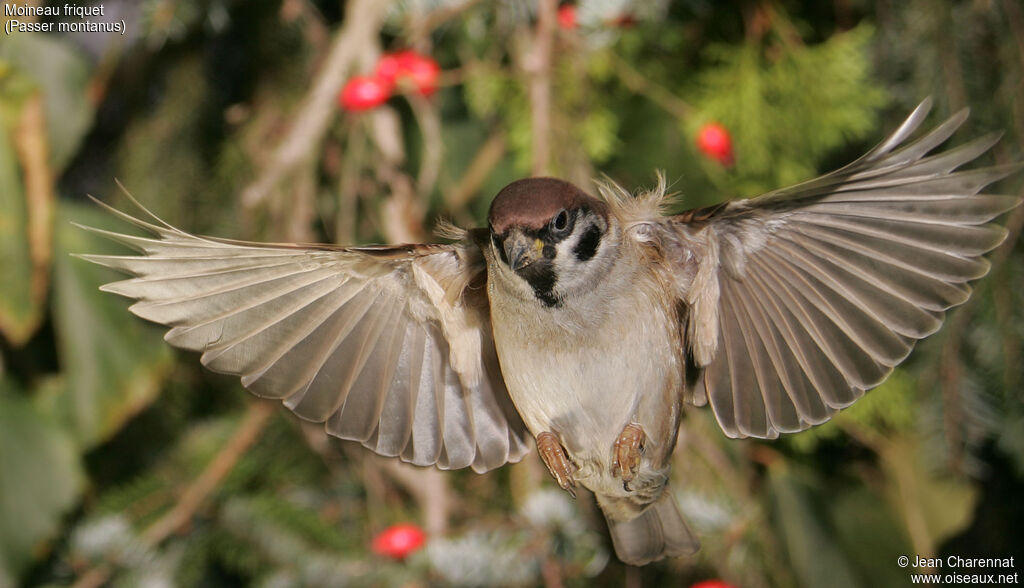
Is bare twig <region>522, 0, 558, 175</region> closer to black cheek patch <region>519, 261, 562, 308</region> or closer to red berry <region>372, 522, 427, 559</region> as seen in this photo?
black cheek patch <region>519, 261, 562, 308</region>

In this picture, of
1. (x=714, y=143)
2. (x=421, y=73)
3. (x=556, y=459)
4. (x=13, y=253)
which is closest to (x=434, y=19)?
(x=421, y=73)

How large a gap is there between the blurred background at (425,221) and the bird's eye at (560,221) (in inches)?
12.0

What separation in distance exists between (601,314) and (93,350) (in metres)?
0.89

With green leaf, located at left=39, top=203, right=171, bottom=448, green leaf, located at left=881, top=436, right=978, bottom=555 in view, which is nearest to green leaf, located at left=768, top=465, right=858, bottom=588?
green leaf, located at left=881, top=436, right=978, bottom=555

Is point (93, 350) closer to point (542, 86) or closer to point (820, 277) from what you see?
point (542, 86)

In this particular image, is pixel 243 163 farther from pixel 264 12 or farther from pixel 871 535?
pixel 871 535

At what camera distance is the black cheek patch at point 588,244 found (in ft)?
3.10

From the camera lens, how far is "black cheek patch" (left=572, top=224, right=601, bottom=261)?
3.10 feet

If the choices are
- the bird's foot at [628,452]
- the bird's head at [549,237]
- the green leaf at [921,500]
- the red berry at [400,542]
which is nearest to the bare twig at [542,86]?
the bird's head at [549,237]

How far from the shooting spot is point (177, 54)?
5.66 ft

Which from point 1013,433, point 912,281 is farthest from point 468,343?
point 1013,433

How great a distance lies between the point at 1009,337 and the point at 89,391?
4.49ft

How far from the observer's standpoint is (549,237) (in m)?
0.90

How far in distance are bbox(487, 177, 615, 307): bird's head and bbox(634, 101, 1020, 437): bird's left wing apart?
80 mm
